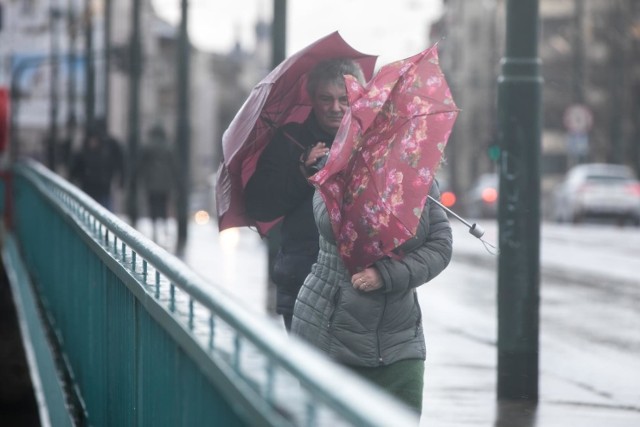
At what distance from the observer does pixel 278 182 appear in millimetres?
6504

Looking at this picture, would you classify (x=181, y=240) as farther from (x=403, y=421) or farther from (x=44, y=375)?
(x=403, y=421)

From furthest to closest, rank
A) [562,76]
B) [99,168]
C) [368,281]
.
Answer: [562,76], [99,168], [368,281]

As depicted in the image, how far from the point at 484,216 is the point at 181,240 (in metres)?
26.1

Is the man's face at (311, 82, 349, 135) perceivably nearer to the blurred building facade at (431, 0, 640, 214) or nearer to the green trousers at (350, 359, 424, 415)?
the green trousers at (350, 359, 424, 415)

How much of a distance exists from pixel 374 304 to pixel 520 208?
341 cm

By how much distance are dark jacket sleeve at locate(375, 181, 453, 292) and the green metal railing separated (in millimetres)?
571

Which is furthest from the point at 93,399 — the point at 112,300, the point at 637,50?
the point at 637,50

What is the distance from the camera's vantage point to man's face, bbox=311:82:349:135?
6.14 meters

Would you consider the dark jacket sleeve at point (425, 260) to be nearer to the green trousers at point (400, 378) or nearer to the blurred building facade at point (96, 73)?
the green trousers at point (400, 378)

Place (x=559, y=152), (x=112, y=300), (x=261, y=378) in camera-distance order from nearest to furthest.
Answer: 1. (x=261, y=378)
2. (x=112, y=300)
3. (x=559, y=152)

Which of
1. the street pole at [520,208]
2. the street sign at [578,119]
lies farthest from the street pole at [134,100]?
the street pole at [520,208]

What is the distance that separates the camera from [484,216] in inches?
2005

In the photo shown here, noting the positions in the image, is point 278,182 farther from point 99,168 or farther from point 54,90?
point 54,90

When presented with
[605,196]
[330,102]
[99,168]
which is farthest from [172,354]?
[605,196]
